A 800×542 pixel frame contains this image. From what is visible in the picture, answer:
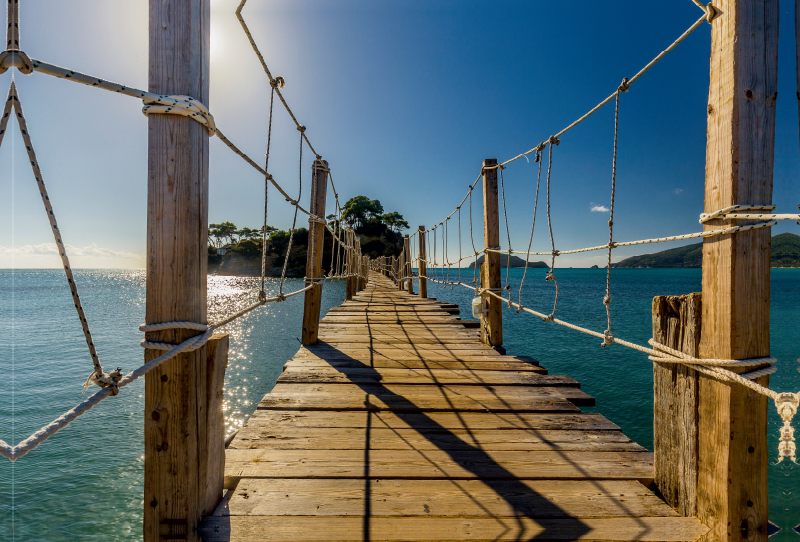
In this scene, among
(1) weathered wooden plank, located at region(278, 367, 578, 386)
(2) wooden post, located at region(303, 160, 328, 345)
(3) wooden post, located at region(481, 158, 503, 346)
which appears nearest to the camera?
(1) weathered wooden plank, located at region(278, 367, 578, 386)

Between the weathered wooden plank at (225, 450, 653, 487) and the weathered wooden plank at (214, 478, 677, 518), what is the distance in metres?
Result: 0.04

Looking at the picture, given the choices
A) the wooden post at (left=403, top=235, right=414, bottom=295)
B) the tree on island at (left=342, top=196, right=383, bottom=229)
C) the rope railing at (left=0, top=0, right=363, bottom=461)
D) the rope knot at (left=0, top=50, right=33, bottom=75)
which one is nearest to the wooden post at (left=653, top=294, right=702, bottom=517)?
the rope railing at (left=0, top=0, right=363, bottom=461)

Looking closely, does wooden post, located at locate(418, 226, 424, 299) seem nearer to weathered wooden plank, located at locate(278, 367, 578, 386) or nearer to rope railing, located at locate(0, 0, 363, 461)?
weathered wooden plank, located at locate(278, 367, 578, 386)

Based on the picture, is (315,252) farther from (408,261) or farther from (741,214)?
(408,261)

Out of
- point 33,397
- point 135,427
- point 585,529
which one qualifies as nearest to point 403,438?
point 585,529

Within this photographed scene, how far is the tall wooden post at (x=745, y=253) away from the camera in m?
1.03

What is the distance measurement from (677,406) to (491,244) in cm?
242

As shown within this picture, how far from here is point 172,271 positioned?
3.34 ft

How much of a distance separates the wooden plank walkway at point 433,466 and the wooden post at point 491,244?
976 millimetres

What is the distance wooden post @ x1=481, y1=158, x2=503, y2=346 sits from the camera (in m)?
3.49

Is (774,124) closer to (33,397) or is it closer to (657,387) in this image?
(657,387)

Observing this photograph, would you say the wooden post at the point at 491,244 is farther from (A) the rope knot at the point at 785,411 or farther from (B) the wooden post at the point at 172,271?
(B) the wooden post at the point at 172,271

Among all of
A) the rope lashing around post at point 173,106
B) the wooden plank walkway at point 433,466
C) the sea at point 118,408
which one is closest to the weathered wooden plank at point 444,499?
the wooden plank walkway at point 433,466

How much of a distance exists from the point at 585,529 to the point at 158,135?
6.06ft
